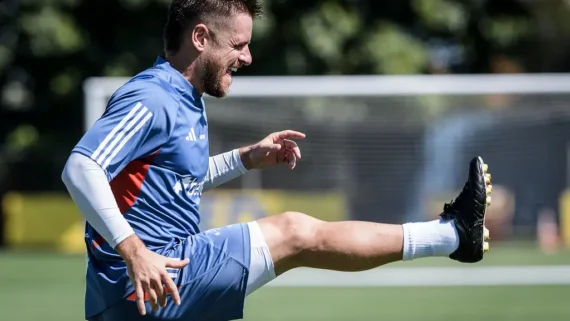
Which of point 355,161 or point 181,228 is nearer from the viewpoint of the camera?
point 181,228

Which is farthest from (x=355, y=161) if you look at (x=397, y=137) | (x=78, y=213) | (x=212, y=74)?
(x=212, y=74)

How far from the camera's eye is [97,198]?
3912 millimetres

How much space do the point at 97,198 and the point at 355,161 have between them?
9747mm

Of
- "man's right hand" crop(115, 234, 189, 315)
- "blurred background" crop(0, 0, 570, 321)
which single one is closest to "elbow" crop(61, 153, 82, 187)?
"man's right hand" crop(115, 234, 189, 315)

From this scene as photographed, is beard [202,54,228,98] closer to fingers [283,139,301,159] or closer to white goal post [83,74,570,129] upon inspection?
fingers [283,139,301,159]

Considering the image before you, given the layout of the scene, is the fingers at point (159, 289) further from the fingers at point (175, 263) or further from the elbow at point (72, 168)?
the elbow at point (72, 168)

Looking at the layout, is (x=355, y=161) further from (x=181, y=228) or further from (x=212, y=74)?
(x=181, y=228)

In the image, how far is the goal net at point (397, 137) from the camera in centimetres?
1324

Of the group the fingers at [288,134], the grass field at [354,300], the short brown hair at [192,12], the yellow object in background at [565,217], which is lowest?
the grass field at [354,300]

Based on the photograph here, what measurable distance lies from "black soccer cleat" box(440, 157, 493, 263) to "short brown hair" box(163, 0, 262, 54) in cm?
124

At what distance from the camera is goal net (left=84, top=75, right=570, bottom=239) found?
13242mm

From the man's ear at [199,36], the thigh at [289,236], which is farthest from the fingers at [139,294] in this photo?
the man's ear at [199,36]

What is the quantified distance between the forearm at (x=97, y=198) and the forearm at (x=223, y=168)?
3.56ft

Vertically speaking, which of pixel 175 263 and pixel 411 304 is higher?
pixel 175 263
